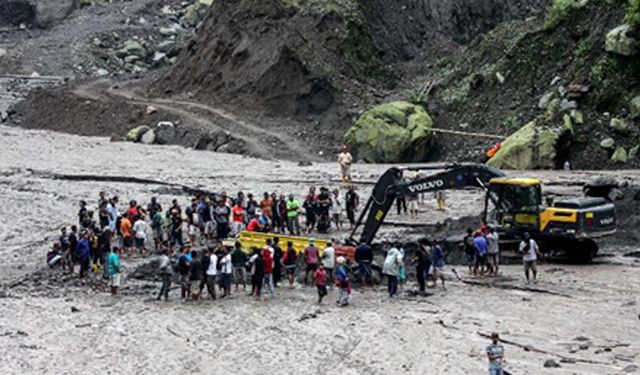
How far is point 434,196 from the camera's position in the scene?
3662 centimetres

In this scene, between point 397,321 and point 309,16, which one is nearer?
point 397,321

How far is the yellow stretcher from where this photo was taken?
1045 inches

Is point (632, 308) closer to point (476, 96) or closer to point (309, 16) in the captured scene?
point (476, 96)

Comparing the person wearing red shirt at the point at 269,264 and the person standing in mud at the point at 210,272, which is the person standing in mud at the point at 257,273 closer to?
the person wearing red shirt at the point at 269,264

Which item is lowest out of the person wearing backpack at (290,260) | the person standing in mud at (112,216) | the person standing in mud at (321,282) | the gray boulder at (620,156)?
the person standing in mud at (321,282)

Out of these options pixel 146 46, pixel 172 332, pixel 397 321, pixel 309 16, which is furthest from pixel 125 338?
pixel 146 46

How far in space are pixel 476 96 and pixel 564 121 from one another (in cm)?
738

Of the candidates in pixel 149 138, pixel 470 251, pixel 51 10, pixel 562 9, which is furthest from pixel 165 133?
pixel 51 10

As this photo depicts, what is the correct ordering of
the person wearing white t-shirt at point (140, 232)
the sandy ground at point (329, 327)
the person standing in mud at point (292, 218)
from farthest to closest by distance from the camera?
the person standing in mud at point (292, 218), the person wearing white t-shirt at point (140, 232), the sandy ground at point (329, 327)

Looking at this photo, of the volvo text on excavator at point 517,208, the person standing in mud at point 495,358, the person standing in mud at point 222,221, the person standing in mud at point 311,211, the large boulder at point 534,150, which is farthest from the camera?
the large boulder at point 534,150

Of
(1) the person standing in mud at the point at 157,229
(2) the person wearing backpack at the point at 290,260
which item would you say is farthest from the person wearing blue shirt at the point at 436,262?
(1) the person standing in mud at the point at 157,229

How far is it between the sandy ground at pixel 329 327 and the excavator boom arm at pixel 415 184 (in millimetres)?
2065

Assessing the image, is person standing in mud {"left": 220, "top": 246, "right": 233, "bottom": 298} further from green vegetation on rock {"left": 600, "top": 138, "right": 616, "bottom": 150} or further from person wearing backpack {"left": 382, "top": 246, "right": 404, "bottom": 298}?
green vegetation on rock {"left": 600, "top": 138, "right": 616, "bottom": 150}

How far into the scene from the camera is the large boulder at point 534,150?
137 feet
